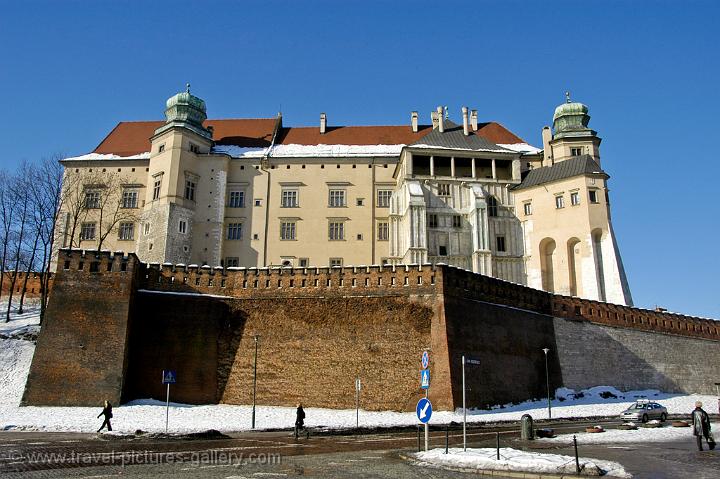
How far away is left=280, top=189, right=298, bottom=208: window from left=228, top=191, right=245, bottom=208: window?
363 cm

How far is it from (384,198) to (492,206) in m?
9.70

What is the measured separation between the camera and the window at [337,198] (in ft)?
197

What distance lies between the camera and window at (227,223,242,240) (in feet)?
195

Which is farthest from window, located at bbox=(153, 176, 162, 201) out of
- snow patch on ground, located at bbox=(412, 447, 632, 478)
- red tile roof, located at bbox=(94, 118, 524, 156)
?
snow patch on ground, located at bbox=(412, 447, 632, 478)

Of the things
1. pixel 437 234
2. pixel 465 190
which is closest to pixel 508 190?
pixel 465 190

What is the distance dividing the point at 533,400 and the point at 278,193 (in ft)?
99.8

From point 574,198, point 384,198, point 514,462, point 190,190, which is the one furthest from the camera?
point 384,198

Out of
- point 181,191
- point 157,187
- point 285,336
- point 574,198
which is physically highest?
point 157,187

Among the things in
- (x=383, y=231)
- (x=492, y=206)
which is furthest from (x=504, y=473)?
(x=383, y=231)

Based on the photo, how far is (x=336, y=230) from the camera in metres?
59.6

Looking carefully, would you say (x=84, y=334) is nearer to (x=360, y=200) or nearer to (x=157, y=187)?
(x=157, y=187)

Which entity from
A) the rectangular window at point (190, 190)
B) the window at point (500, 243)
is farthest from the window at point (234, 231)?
the window at point (500, 243)

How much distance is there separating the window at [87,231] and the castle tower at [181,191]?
548 centimetres

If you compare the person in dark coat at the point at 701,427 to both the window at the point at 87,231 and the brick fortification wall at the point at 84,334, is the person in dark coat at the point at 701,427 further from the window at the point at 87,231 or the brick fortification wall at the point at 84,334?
the window at the point at 87,231
